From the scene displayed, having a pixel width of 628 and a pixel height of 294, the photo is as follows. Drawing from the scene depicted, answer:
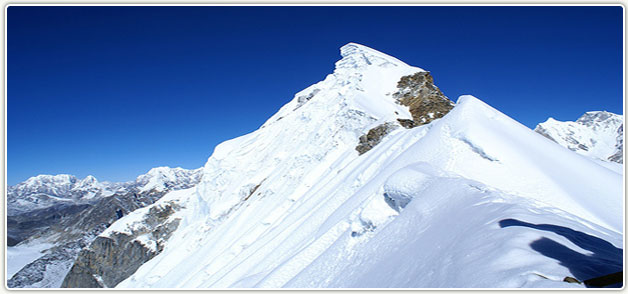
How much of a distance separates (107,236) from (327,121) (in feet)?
306

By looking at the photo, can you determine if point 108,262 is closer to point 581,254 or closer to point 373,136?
point 373,136

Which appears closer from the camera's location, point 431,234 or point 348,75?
point 431,234

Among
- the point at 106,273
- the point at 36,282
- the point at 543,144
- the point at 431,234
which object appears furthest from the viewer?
the point at 36,282

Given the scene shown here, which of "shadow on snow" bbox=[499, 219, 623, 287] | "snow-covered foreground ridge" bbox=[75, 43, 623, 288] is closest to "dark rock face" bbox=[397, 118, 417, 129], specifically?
"snow-covered foreground ridge" bbox=[75, 43, 623, 288]

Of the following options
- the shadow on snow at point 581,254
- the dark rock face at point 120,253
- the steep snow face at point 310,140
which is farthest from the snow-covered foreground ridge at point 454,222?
the dark rock face at point 120,253

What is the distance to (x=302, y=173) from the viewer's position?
30578mm

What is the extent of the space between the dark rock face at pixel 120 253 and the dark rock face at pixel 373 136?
74896 millimetres

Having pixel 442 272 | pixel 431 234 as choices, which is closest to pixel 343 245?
pixel 431 234

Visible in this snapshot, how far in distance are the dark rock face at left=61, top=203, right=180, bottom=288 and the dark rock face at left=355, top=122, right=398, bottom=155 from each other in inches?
2949

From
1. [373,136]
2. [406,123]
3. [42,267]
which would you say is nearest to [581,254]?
[373,136]

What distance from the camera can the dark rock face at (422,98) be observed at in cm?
3153

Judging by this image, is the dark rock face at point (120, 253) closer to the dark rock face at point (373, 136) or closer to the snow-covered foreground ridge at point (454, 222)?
the snow-covered foreground ridge at point (454, 222)

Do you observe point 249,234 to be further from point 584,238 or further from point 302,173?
point 584,238

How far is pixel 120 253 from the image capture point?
89.7m
